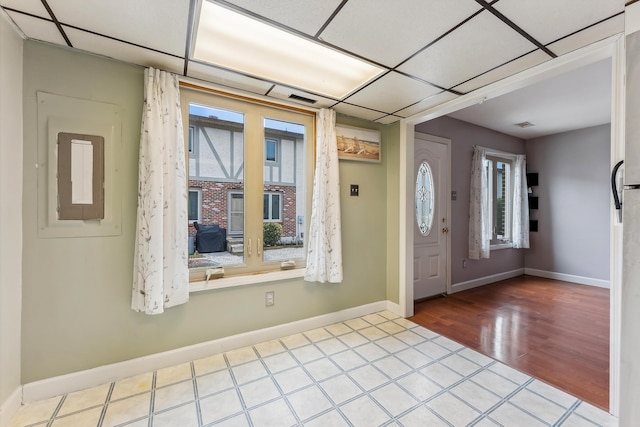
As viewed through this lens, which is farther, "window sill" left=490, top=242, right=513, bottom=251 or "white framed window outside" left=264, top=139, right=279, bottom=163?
"window sill" left=490, top=242, right=513, bottom=251

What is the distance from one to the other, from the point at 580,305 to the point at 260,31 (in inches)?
192

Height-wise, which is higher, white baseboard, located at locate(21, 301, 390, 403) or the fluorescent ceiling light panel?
the fluorescent ceiling light panel

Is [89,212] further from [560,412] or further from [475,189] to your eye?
[475,189]

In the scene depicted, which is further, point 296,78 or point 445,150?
point 445,150

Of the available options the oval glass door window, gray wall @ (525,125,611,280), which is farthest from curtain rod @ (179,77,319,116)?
gray wall @ (525,125,611,280)

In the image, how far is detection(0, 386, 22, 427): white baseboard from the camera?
1535 mm

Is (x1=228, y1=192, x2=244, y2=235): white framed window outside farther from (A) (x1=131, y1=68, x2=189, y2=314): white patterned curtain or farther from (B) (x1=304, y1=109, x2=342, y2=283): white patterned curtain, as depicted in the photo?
(B) (x1=304, y1=109, x2=342, y2=283): white patterned curtain

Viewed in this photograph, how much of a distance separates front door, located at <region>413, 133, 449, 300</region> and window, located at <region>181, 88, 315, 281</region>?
5.74ft

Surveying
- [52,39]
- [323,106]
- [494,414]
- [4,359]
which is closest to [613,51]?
[323,106]

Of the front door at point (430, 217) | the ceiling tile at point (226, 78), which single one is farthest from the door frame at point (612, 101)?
the ceiling tile at point (226, 78)

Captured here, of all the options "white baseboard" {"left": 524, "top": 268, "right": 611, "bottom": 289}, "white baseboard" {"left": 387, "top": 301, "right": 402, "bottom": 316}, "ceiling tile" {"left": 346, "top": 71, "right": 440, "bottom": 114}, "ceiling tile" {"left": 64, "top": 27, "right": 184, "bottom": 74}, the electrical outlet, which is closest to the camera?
"ceiling tile" {"left": 64, "top": 27, "right": 184, "bottom": 74}

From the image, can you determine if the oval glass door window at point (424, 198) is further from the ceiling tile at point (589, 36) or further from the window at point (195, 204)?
the window at point (195, 204)

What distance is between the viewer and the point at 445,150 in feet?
13.1

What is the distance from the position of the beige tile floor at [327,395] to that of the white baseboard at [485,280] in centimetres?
191
